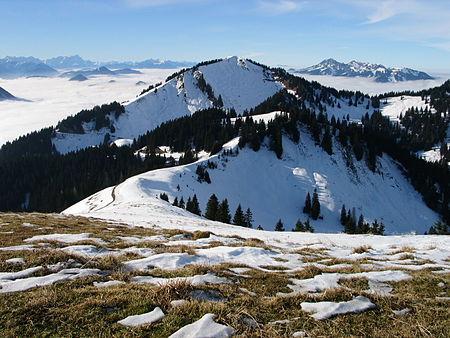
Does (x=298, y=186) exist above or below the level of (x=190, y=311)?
below

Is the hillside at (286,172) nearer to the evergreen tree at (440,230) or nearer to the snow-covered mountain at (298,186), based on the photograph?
the snow-covered mountain at (298,186)

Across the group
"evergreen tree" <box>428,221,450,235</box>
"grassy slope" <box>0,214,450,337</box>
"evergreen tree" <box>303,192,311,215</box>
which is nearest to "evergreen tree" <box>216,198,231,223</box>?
"evergreen tree" <box>303,192,311,215</box>

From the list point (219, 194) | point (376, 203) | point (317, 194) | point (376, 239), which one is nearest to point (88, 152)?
point (219, 194)

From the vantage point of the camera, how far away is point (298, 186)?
9794cm

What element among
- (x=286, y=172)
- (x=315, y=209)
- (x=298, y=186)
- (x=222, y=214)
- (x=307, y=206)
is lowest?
(x=315, y=209)

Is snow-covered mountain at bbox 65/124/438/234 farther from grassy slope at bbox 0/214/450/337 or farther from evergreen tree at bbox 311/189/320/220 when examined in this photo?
grassy slope at bbox 0/214/450/337

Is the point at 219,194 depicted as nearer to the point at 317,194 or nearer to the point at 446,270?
the point at 317,194

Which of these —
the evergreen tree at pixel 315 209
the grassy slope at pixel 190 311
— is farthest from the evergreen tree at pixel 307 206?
the grassy slope at pixel 190 311

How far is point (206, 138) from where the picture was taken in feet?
404

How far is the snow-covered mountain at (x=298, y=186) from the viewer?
266 ft

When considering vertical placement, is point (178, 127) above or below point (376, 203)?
above

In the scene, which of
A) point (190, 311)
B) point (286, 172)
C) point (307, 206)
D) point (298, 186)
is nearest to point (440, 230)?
point (307, 206)

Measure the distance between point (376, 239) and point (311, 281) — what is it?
13.9m

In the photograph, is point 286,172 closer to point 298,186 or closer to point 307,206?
point 298,186
